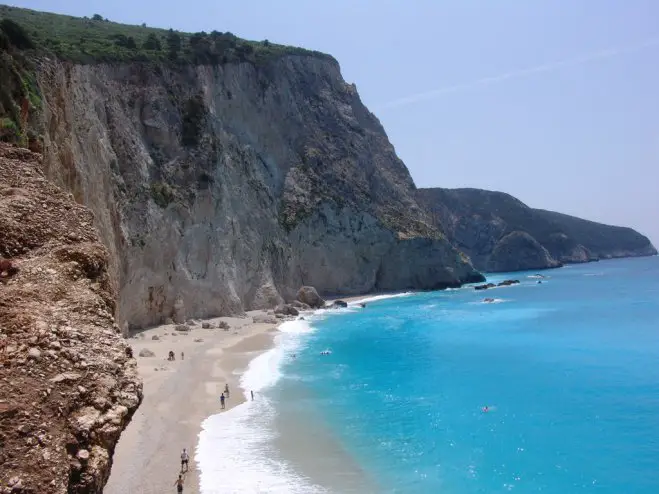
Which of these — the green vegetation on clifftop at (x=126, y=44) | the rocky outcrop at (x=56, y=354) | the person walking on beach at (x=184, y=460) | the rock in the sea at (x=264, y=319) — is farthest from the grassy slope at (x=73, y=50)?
the rock in the sea at (x=264, y=319)

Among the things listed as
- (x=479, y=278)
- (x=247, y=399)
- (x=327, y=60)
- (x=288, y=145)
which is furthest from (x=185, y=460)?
(x=479, y=278)

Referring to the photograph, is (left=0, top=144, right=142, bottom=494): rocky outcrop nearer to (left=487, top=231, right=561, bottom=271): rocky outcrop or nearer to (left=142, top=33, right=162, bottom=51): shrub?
(left=142, top=33, right=162, bottom=51): shrub

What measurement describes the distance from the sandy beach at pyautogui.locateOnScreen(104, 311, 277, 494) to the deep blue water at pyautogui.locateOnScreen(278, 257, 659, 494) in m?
3.76

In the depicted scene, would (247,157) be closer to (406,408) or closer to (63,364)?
(406,408)

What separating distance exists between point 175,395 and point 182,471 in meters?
8.78

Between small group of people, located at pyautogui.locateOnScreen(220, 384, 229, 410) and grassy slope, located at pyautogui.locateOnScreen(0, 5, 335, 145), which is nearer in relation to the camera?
grassy slope, located at pyautogui.locateOnScreen(0, 5, 335, 145)

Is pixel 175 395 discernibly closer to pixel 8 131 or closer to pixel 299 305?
pixel 8 131

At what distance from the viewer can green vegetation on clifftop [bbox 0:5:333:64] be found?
140ft

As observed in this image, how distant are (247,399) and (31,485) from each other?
2030 centimetres

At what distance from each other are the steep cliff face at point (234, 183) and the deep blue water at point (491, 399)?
1166cm

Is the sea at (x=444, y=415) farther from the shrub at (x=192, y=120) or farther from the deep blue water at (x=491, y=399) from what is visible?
the shrub at (x=192, y=120)

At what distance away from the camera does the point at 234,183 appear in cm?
5425

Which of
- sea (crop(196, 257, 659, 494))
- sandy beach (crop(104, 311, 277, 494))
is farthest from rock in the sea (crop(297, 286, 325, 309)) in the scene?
sandy beach (crop(104, 311, 277, 494))

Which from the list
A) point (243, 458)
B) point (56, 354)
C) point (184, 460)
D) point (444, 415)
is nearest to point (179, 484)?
point (184, 460)
